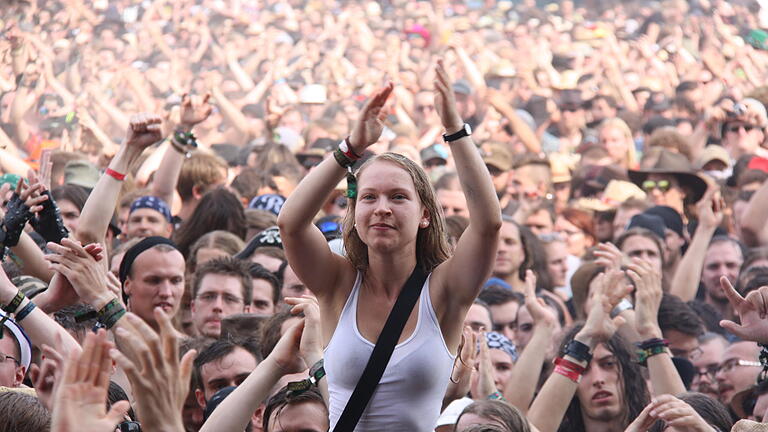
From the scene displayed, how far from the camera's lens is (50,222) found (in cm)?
581

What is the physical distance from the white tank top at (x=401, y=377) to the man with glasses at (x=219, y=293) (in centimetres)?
256

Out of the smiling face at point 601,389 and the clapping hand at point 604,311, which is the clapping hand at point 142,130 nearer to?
the clapping hand at point 604,311

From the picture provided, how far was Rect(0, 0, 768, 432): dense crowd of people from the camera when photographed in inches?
156

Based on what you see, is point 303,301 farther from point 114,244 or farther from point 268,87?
point 268,87

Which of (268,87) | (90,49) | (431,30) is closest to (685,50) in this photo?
(431,30)

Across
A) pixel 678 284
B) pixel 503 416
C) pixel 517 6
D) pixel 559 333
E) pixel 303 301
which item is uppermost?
pixel 303 301

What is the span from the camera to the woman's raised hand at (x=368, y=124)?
13.1 ft

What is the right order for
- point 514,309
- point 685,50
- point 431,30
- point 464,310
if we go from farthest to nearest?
point 431,30 → point 685,50 → point 514,309 → point 464,310

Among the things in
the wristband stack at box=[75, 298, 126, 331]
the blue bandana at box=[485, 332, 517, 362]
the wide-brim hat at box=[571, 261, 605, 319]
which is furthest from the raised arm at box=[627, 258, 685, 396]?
the wristband stack at box=[75, 298, 126, 331]

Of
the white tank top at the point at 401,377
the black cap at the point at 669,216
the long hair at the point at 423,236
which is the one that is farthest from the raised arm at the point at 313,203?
the black cap at the point at 669,216

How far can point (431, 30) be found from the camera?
2456 centimetres

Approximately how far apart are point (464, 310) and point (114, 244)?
4.62 metres

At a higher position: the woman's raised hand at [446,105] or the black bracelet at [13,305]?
the woman's raised hand at [446,105]

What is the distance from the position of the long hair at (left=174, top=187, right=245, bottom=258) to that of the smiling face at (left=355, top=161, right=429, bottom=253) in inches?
155
